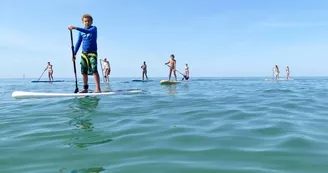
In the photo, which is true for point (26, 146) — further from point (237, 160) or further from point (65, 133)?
point (237, 160)

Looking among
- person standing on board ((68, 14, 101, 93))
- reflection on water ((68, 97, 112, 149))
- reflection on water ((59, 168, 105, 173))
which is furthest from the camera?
person standing on board ((68, 14, 101, 93))

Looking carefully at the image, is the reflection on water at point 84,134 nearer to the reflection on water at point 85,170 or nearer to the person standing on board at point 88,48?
the reflection on water at point 85,170

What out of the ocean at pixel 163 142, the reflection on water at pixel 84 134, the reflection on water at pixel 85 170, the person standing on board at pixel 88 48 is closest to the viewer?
the reflection on water at pixel 85 170

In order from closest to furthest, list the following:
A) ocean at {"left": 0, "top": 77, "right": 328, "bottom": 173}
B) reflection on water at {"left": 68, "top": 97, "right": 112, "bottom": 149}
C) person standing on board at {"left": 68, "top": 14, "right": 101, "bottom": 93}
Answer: ocean at {"left": 0, "top": 77, "right": 328, "bottom": 173} < reflection on water at {"left": 68, "top": 97, "right": 112, "bottom": 149} < person standing on board at {"left": 68, "top": 14, "right": 101, "bottom": 93}

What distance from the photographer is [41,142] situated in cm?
346

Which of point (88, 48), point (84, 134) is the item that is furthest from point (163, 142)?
point (88, 48)

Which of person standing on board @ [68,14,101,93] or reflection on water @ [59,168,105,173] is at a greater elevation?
person standing on board @ [68,14,101,93]

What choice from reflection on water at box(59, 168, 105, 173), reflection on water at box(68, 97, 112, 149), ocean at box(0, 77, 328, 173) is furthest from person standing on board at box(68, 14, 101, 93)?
reflection on water at box(59, 168, 105, 173)

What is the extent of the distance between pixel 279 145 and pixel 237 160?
753 mm

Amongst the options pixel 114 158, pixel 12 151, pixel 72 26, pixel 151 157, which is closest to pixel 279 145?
pixel 151 157

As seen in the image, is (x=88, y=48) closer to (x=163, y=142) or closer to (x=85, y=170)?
(x=163, y=142)

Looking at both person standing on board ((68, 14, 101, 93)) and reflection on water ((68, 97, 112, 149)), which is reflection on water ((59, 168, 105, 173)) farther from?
person standing on board ((68, 14, 101, 93))

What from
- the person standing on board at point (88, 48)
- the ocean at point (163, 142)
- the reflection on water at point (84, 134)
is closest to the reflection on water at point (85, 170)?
the ocean at point (163, 142)

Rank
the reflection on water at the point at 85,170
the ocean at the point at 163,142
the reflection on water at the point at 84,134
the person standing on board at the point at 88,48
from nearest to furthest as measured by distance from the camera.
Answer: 1. the reflection on water at the point at 85,170
2. the ocean at the point at 163,142
3. the reflection on water at the point at 84,134
4. the person standing on board at the point at 88,48
